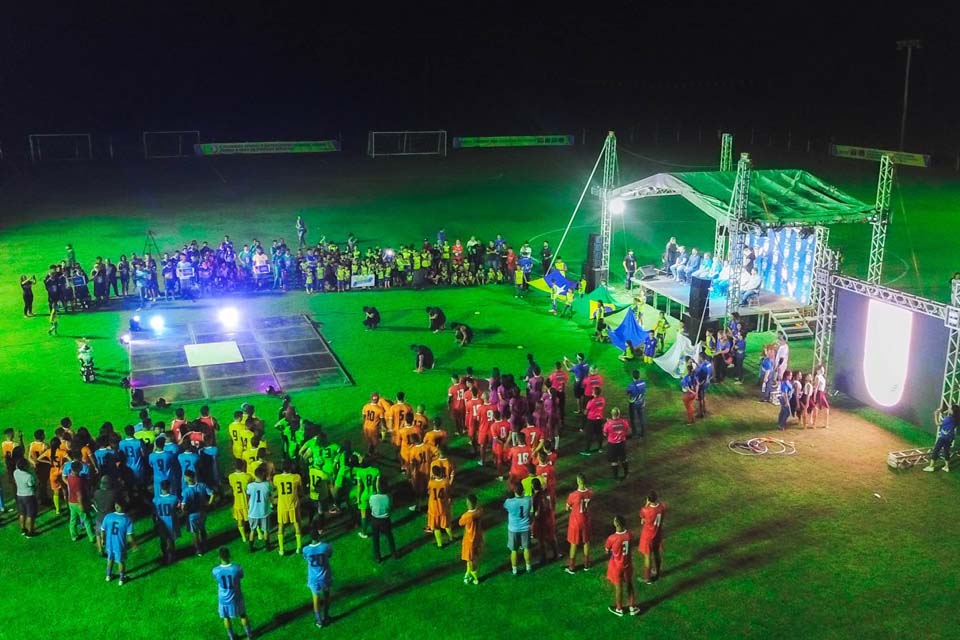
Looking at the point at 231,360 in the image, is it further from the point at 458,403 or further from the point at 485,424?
the point at 485,424

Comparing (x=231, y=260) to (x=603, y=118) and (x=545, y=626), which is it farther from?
(x=603, y=118)

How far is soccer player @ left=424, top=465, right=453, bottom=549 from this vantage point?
13492 millimetres

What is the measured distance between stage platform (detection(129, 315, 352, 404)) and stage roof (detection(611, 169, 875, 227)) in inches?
436

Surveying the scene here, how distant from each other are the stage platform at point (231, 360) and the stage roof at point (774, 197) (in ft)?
36.3

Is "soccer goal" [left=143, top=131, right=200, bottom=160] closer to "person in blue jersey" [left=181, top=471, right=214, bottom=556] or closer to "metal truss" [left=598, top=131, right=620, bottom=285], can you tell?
"metal truss" [left=598, top=131, right=620, bottom=285]

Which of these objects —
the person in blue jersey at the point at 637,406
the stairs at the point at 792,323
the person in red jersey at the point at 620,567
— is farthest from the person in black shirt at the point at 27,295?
the stairs at the point at 792,323

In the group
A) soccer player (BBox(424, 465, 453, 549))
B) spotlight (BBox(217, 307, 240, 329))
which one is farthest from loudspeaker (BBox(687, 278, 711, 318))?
spotlight (BBox(217, 307, 240, 329))

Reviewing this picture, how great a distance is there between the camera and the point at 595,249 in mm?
29406

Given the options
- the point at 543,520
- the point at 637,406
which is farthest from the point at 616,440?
the point at 543,520

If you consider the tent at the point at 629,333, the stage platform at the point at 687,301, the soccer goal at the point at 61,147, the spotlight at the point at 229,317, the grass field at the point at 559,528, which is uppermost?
the soccer goal at the point at 61,147

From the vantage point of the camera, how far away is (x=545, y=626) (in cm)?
1191

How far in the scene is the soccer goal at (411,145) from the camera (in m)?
59.8

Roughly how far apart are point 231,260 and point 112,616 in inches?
768

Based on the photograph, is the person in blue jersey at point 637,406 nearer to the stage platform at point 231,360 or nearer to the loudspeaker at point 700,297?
the loudspeaker at point 700,297
